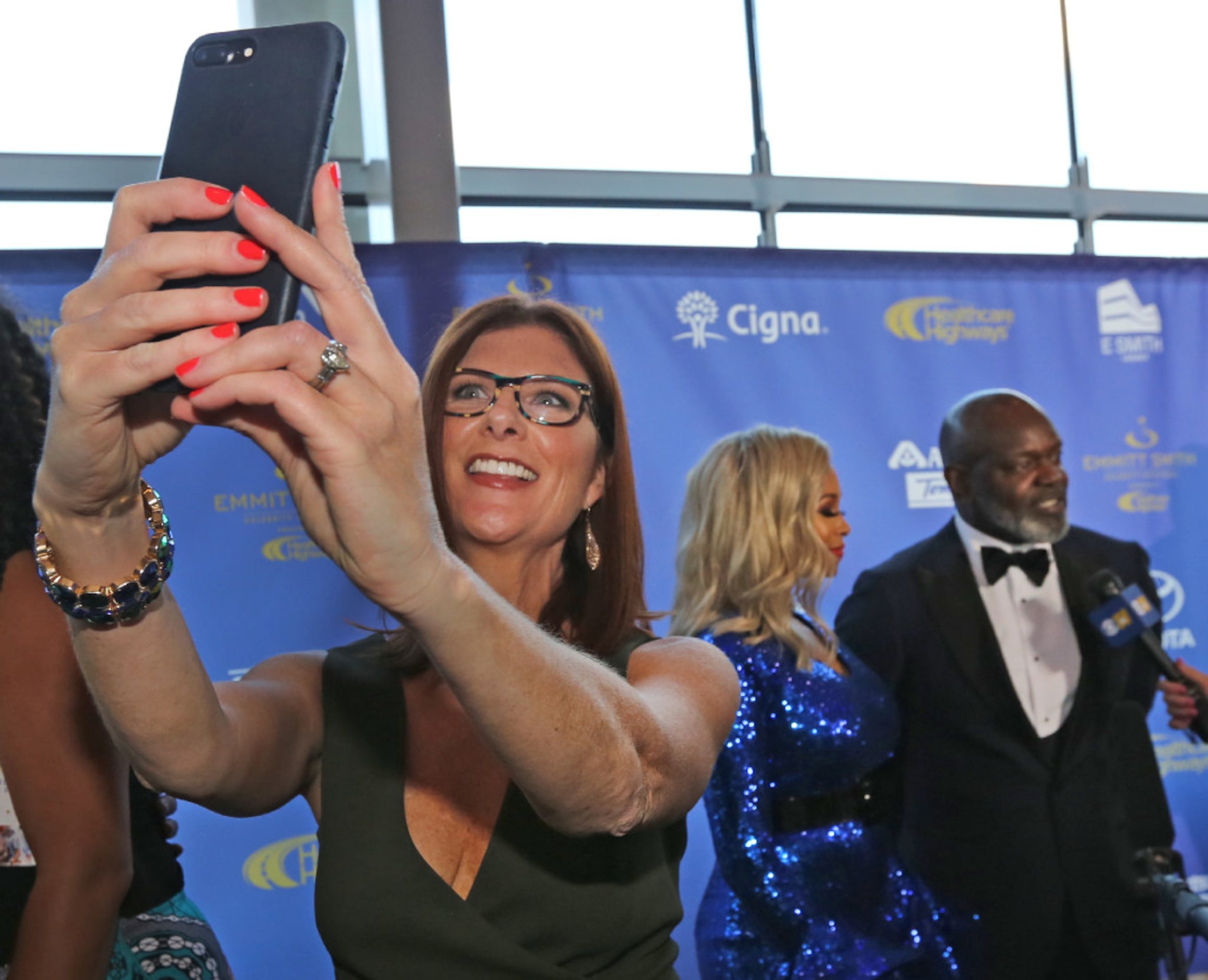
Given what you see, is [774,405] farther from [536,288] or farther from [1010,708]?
[1010,708]

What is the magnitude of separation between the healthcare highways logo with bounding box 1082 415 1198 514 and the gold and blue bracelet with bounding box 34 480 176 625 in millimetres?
3537

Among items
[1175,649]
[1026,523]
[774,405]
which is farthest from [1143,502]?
[774,405]

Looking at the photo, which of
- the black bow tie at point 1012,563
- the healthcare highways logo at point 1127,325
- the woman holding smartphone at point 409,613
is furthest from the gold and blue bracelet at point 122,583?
the healthcare highways logo at point 1127,325

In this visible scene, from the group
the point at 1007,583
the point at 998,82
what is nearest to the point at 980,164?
the point at 998,82

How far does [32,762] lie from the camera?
129cm

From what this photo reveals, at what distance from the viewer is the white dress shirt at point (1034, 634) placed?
3.23 metres

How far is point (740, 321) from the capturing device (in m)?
3.60

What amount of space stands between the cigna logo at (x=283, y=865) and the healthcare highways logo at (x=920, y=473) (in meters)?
2.11

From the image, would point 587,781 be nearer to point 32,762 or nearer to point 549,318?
point 32,762

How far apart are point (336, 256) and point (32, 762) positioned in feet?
2.63

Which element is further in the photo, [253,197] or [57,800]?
[57,800]

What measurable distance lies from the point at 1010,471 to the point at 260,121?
292 cm

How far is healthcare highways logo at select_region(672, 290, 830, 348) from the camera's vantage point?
355 cm

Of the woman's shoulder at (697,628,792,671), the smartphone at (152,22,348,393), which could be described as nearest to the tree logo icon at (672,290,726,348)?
the woman's shoulder at (697,628,792,671)
